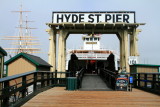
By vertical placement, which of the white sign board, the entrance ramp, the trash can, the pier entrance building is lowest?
the entrance ramp

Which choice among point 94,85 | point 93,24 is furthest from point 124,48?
point 94,85

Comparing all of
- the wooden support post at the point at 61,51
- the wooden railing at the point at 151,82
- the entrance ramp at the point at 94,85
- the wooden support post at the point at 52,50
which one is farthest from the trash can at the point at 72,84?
the wooden support post at the point at 52,50

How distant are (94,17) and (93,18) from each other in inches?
5.5

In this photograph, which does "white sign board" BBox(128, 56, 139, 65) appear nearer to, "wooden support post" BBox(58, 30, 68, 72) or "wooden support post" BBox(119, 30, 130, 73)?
"wooden support post" BBox(119, 30, 130, 73)

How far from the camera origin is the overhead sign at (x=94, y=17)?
78.4ft

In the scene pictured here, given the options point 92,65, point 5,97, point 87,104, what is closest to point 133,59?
point 87,104

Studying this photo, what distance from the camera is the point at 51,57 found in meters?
23.6

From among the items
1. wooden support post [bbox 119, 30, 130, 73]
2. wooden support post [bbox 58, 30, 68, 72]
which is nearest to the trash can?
wooden support post [bbox 58, 30, 68, 72]

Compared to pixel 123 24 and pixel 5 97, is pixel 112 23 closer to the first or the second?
pixel 123 24

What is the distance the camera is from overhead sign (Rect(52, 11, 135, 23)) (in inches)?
941

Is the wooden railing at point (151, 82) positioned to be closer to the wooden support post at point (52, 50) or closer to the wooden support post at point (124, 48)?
the wooden support post at point (124, 48)

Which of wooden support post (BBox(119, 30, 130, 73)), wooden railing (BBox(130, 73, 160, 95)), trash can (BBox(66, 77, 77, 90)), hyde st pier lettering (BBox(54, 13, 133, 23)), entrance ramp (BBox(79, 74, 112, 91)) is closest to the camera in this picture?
wooden railing (BBox(130, 73, 160, 95))

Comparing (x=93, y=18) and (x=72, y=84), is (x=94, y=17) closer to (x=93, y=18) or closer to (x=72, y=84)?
(x=93, y=18)

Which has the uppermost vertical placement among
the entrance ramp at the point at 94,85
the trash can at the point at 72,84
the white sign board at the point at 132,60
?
the white sign board at the point at 132,60
